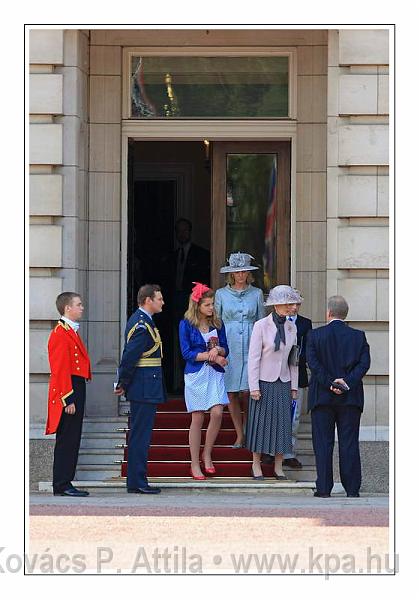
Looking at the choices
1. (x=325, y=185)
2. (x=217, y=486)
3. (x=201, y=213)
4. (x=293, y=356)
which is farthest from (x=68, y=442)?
(x=201, y=213)

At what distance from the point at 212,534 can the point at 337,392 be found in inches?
125

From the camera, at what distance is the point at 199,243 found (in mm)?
19828

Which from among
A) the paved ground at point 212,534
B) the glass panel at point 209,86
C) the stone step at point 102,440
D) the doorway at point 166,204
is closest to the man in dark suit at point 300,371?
the paved ground at point 212,534

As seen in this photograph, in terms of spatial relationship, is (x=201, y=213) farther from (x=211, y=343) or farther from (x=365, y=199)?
(x=211, y=343)

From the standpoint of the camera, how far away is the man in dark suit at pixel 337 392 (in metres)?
13.7

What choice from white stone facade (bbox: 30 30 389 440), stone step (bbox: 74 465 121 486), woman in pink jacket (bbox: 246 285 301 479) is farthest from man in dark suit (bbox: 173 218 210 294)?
woman in pink jacket (bbox: 246 285 301 479)

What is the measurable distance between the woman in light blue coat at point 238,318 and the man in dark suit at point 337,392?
1.21m

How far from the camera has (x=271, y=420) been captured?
14.2 m

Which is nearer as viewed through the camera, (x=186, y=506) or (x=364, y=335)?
(x=186, y=506)

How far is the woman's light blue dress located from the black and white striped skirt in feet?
2.20

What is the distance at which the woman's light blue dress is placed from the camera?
14852 millimetres

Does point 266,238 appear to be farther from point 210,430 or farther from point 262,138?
point 210,430
